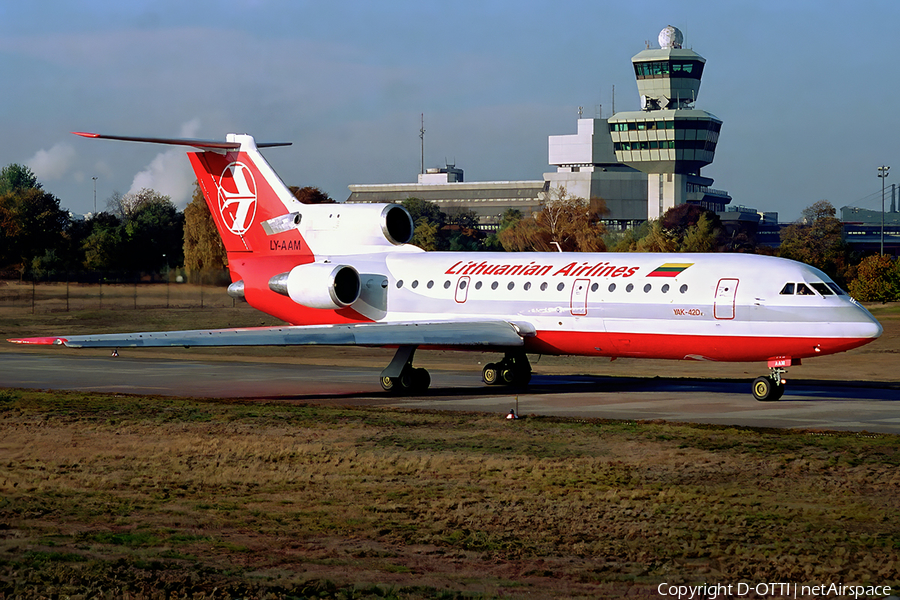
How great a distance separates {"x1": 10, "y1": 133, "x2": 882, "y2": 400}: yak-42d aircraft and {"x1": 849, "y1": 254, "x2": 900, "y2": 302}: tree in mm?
44266

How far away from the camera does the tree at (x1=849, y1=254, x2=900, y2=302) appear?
6594 centimetres

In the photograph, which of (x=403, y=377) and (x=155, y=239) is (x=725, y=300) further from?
(x=155, y=239)

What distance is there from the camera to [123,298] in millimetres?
61594

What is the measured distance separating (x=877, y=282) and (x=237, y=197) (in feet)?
155


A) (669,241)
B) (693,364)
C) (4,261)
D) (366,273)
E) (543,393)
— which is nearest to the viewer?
(543,393)

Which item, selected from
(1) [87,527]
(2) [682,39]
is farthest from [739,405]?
(2) [682,39]

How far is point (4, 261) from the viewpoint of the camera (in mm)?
95000

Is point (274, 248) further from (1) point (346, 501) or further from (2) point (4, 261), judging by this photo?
(2) point (4, 261)

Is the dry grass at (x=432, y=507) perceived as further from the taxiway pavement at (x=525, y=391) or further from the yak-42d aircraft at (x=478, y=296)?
the yak-42d aircraft at (x=478, y=296)

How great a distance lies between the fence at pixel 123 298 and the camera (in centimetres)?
5859

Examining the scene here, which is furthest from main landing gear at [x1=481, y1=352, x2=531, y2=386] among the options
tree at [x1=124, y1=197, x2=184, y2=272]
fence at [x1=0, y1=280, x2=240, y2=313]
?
tree at [x1=124, y1=197, x2=184, y2=272]

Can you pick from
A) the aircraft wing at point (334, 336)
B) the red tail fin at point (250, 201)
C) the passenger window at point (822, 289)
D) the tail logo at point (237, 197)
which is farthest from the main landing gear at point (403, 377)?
the passenger window at point (822, 289)

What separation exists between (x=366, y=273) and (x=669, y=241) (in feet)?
183

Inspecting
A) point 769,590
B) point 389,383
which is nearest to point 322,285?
point 389,383
